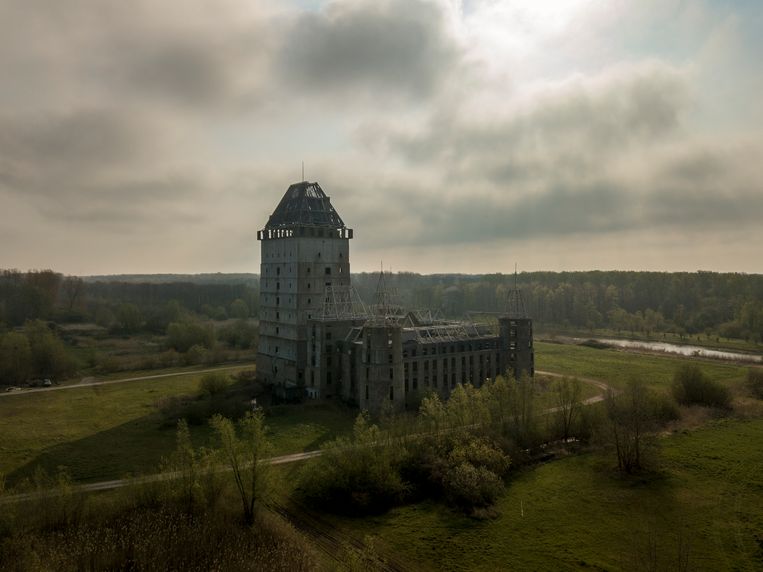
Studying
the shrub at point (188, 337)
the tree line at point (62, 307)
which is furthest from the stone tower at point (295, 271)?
the tree line at point (62, 307)

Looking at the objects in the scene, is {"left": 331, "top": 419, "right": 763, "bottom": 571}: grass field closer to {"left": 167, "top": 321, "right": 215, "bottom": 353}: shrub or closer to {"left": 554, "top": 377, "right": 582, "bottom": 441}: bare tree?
{"left": 554, "top": 377, "right": 582, "bottom": 441}: bare tree

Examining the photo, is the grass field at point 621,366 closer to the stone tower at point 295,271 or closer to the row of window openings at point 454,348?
the row of window openings at point 454,348

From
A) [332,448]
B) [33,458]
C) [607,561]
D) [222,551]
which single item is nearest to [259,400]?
[33,458]

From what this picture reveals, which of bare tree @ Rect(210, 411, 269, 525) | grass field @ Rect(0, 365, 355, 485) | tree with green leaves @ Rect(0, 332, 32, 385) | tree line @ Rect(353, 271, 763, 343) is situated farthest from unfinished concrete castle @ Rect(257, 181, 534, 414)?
tree line @ Rect(353, 271, 763, 343)

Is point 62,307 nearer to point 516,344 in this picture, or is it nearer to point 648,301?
point 516,344

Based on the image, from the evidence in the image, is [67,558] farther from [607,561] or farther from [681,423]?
[681,423]
